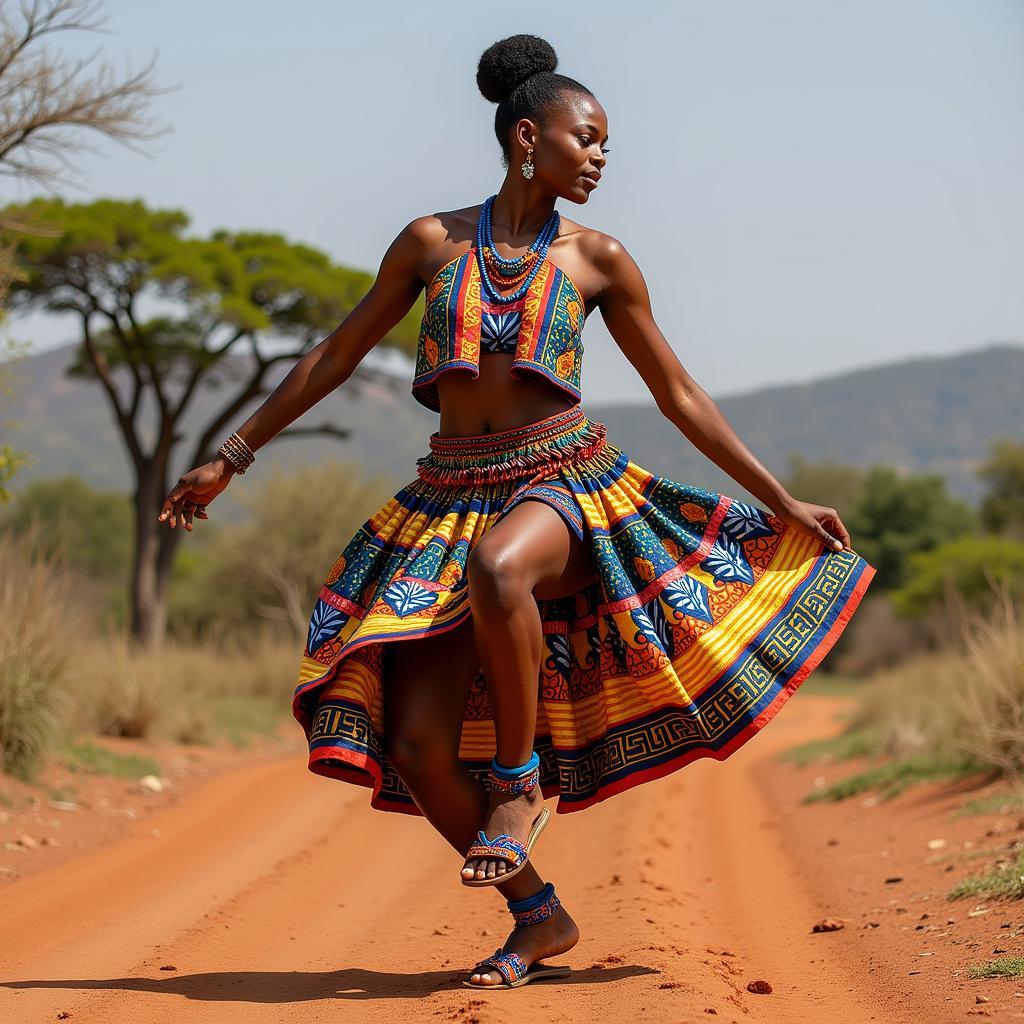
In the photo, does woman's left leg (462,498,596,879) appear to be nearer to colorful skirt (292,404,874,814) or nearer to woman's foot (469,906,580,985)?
colorful skirt (292,404,874,814)

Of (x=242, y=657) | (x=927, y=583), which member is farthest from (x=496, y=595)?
(x=927, y=583)

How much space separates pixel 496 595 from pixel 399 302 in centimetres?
113

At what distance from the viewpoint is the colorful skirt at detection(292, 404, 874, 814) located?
420 cm

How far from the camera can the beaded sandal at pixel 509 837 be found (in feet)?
12.9

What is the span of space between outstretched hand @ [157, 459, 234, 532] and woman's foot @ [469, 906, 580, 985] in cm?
152

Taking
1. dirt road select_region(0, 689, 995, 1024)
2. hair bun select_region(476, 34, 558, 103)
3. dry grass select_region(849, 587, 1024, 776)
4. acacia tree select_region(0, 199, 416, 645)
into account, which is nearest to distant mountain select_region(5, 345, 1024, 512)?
acacia tree select_region(0, 199, 416, 645)

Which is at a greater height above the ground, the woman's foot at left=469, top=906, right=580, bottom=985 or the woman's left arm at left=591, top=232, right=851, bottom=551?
the woman's left arm at left=591, top=232, right=851, bottom=551

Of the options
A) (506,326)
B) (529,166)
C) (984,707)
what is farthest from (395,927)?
(984,707)

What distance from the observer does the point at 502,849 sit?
393 centimetres

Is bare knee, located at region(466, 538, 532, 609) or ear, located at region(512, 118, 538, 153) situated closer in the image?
bare knee, located at region(466, 538, 532, 609)

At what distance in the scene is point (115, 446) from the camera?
19338cm

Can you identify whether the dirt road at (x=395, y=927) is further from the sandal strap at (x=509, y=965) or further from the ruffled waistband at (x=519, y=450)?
the ruffled waistband at (x=519, y=450)

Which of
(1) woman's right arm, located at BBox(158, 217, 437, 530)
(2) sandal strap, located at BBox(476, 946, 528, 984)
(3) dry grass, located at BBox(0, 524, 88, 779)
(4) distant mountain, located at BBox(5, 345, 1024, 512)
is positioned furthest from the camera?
(4) distant mountain, located at BBox(5, 345, 1024, 512)

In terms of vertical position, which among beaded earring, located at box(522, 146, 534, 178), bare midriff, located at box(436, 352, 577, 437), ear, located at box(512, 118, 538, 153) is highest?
ear, located at box(512, 118, 538, 153)
